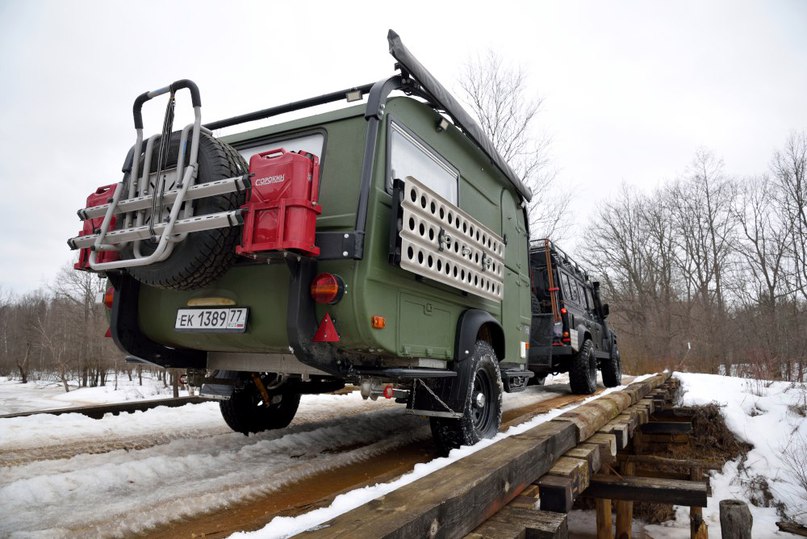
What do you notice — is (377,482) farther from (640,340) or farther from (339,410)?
(640,340)

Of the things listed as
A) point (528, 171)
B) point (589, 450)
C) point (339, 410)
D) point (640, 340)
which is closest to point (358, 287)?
point (589, 450)

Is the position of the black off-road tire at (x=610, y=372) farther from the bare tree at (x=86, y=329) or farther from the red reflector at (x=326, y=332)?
the bare tree at (x=86, y=329)

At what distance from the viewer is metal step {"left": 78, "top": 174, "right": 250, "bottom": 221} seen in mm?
2676

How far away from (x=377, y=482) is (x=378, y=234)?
1507 millimetres

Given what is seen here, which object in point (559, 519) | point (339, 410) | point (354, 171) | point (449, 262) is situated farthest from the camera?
point (339, 410)

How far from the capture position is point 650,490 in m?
4.54

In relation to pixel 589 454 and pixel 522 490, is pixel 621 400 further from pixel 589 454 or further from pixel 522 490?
pixel 522 490

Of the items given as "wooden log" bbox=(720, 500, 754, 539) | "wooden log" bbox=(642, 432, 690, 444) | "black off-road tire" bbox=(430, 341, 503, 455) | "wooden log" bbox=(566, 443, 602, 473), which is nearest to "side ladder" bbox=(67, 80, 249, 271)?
"black off-road tire" bbox=(430, 341, 503, 455)

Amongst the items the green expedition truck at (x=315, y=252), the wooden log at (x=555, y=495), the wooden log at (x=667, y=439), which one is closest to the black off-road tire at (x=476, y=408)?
the green expedition truck at (x=315, y=252)

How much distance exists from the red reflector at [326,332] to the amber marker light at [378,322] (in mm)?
224

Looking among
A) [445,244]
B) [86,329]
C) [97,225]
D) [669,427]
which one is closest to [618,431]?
[445,244]

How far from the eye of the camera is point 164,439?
169 inches

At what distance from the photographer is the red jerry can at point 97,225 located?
3.10 meters

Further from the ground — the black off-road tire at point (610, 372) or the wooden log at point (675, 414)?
the black off-road tire at point (610, 372)
